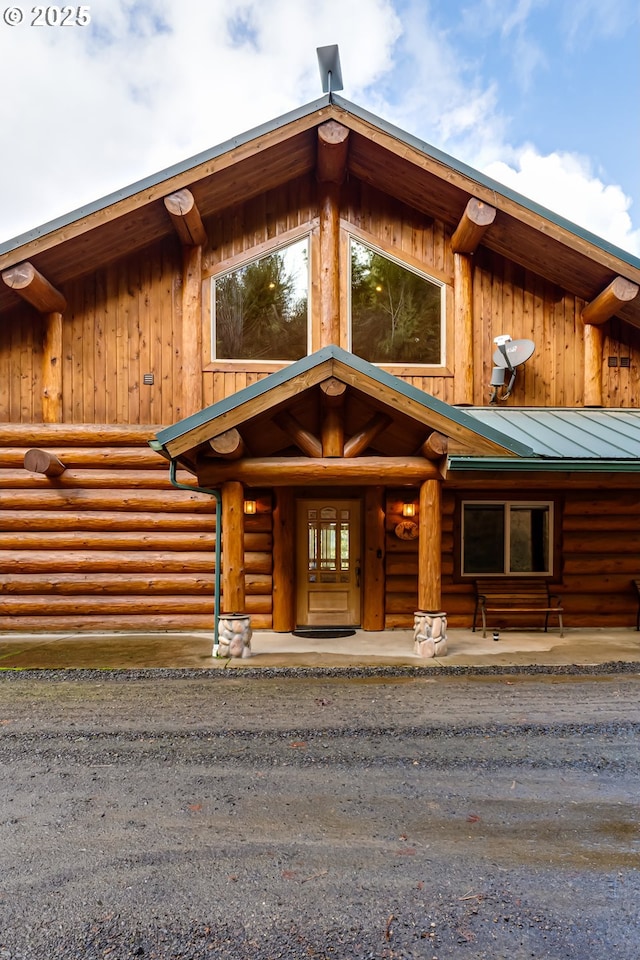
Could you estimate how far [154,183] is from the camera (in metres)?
7.64

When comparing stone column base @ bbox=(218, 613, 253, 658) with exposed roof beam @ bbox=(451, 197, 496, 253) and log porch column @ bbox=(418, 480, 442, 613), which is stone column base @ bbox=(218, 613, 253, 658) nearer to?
log porch column @ bbox=(418, 480, 442, 613)

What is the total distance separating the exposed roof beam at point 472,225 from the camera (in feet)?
26.5

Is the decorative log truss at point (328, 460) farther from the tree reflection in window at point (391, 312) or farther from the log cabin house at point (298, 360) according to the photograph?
the tree reflection in window at point (391, 312)

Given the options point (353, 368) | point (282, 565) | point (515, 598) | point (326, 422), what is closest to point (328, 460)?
point (326, 422)

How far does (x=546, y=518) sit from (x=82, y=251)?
805 centimetres

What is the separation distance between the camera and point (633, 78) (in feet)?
139

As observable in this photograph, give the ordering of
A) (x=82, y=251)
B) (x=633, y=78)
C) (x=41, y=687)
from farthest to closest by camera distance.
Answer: (x=633, y=78), (x=82, y=251), (x=41, y=687)

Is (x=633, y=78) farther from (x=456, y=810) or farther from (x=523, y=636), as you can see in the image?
(x=456, y=810)

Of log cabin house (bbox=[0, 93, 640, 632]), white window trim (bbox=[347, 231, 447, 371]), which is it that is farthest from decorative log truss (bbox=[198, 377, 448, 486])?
white window trim (bbox=[347, 231, 447, 371])

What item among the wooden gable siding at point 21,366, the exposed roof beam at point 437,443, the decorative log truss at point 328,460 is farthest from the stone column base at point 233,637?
the wooden gable siding at point 21,366

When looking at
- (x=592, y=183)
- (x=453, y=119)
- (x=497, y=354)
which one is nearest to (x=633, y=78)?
(x=453, y=119)

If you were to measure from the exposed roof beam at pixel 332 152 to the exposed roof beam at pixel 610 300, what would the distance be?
14.3 feet

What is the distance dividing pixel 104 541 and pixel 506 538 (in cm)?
614

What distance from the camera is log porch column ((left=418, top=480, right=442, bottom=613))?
6871 mm
